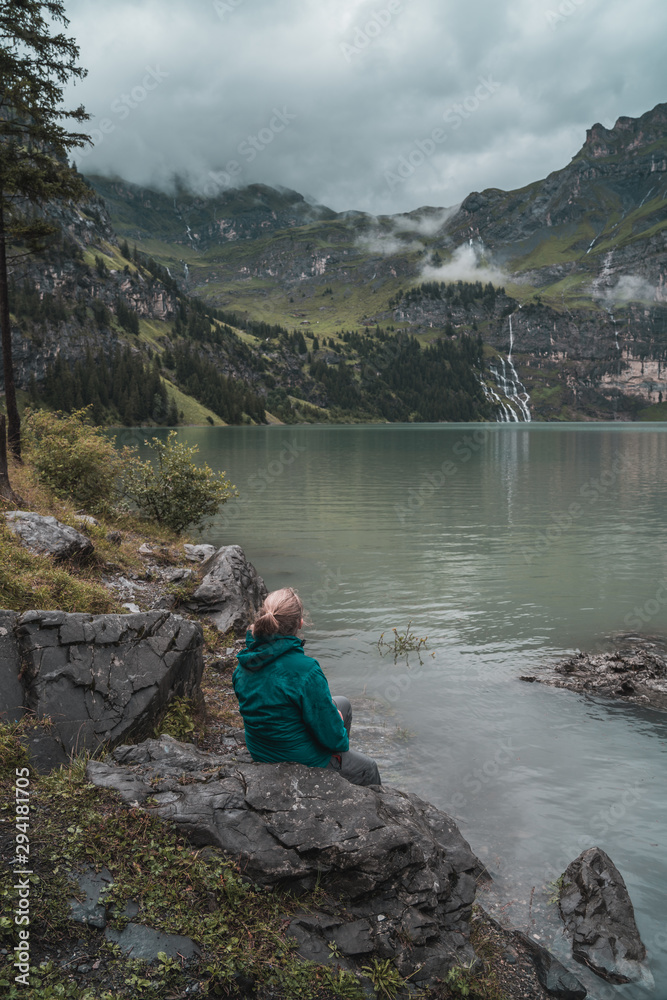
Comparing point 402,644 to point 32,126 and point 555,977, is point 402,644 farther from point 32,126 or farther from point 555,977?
point 32,126

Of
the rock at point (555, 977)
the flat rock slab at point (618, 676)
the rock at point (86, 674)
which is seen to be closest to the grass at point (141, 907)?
the rock at point (86, 674)

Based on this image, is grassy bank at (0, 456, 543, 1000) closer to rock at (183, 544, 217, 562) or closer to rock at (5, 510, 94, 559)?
rock at (5, 510, 94, 559)

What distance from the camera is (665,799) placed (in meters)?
9.80

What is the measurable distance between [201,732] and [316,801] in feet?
13.1

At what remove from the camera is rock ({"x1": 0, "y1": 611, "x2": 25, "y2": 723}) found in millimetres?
6881

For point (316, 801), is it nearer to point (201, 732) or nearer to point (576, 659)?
point (201, 732)

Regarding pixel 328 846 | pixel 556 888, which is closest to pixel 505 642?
pixel 556 888

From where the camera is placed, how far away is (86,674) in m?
7.64

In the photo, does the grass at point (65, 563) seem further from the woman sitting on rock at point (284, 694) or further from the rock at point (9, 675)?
the woman sitting on rock at point (284, 694)

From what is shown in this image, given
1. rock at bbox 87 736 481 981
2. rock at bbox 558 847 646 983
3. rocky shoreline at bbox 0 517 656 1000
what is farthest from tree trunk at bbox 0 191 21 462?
rock at bbox 558 847 646 983

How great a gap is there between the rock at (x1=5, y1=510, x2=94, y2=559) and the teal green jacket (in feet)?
28.0

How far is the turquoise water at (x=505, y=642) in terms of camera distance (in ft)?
28.7

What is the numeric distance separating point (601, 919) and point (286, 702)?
493cm

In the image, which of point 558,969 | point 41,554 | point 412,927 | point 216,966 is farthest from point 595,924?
point 41,554
